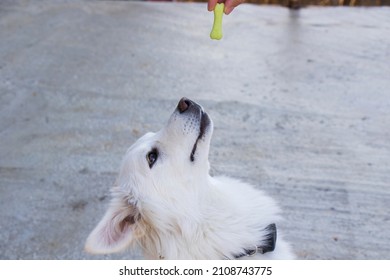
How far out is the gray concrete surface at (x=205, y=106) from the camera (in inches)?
139

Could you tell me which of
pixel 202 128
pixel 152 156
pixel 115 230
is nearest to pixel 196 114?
pixel 202 128

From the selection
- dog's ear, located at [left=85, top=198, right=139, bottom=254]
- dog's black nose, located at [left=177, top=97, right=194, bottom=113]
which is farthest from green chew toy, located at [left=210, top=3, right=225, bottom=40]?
dog's ear, located at [left=85, top=198, right=139, bottom=254]

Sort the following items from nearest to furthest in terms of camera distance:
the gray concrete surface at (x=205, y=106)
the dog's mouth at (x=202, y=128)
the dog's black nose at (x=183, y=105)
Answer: the dog's mouth at (x=202, y=128), the dog's black nose at (x=183, y=105), the gray concrete surface at (x=205, y=106)

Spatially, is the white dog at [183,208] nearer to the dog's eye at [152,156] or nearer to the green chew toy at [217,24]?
the dog's eye at [152,156]

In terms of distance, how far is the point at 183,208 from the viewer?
2.52 m

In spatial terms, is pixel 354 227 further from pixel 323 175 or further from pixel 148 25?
pixel 148 25

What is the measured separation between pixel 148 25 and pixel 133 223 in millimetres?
4210

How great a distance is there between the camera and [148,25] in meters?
→ 6.37

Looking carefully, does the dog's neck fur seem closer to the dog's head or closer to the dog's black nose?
the dog's head

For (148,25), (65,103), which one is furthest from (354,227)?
(148,25)

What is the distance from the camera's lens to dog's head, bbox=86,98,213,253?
249cm

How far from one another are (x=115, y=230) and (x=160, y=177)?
0.31 metres

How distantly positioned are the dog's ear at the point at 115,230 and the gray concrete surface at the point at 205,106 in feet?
2.72

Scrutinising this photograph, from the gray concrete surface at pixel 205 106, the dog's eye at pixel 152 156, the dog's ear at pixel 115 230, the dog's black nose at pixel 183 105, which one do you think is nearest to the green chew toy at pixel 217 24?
the dog's black nose at pixel 183 105
